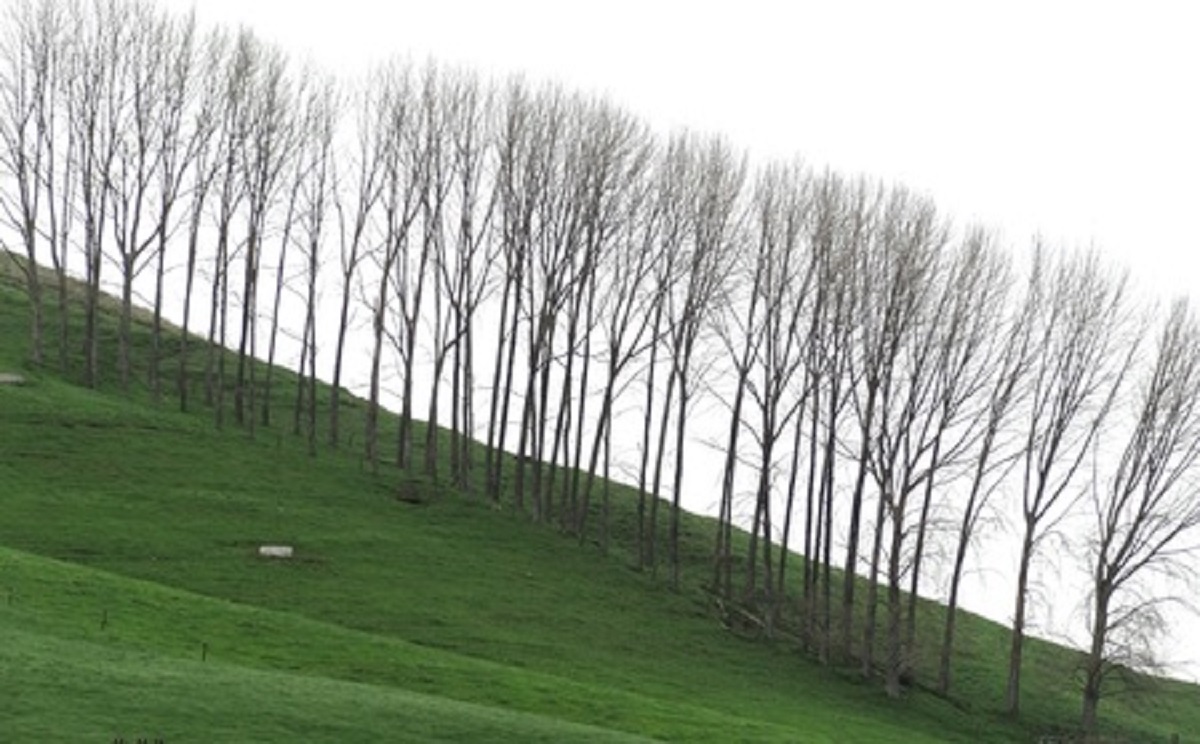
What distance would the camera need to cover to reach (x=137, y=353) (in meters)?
104

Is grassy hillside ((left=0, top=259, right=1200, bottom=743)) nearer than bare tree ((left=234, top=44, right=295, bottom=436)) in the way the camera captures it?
Yes

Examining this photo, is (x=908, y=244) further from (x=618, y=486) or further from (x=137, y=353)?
(x=137, y=353)

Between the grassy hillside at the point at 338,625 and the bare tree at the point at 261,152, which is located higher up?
the bare tree at the point at 261,152

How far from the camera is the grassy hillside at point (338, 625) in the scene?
34.4 metres

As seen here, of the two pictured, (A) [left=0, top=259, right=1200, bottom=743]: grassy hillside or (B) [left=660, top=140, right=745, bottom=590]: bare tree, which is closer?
(A) [left=0, top=259, right=1200, bottom=743]: grassy hillside

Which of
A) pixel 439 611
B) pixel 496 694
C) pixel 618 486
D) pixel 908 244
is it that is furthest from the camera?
pixel 618 486

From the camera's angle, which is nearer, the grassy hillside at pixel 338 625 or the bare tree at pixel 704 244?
the grassy hillside at pixel 338 625

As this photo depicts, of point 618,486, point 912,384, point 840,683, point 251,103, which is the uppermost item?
point 251,103

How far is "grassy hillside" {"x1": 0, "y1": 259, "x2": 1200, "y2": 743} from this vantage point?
34.4 metres

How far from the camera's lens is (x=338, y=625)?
54.1m

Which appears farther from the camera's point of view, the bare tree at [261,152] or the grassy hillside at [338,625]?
the bare tree at [261,152]


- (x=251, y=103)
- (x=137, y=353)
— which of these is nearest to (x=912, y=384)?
(x=251, y=103)

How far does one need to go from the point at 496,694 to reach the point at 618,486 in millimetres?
56469

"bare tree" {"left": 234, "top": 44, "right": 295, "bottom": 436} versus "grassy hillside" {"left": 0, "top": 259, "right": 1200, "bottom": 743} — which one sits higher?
"bare tree" {"left": 234, "top": 44, "right": 295, "bottom": 436}
